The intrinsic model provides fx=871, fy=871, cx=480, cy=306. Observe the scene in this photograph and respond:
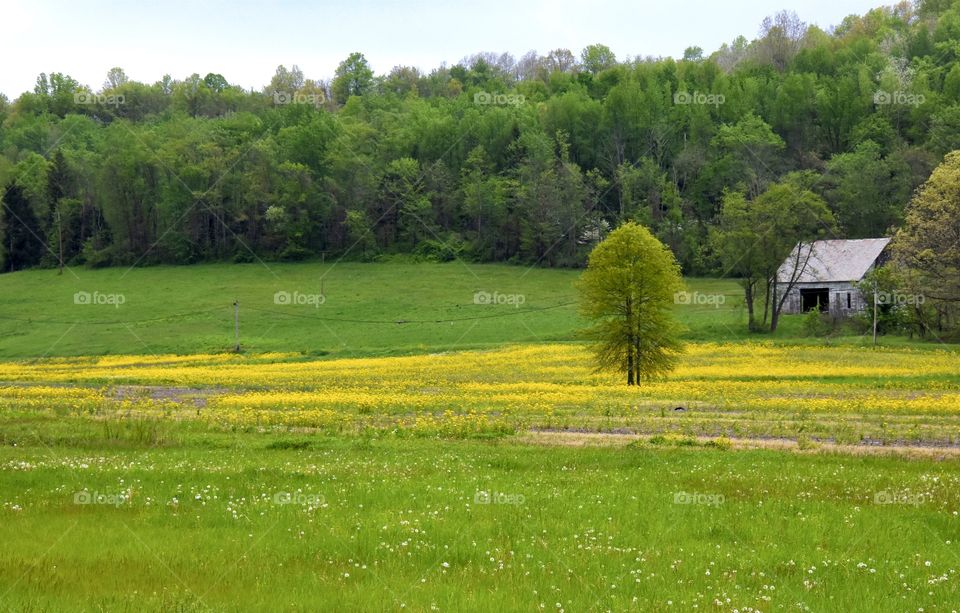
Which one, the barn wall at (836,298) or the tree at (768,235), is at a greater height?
the tree at (768,235)

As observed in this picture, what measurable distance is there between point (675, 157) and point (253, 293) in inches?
2728

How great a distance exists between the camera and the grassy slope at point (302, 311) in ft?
254

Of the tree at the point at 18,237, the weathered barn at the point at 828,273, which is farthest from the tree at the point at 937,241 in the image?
the tree at the point at 18,237

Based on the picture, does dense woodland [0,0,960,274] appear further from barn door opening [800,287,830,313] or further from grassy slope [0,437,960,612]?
grassy slope [0,437,960,612]

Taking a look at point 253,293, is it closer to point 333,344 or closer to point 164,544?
point 333,344

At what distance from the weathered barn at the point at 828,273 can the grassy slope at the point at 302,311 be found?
5.08m

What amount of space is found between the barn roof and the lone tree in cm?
3903

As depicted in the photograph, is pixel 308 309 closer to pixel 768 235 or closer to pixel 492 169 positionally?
pixel 768 235

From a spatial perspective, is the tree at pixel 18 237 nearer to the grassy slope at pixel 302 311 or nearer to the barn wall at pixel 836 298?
the grassy slope at pixel 302 311

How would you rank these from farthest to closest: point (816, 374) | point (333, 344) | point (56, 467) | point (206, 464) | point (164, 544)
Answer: point (333, 344) < point (816, 374) < point (206, 464) < point (56, 467) < point (164, 544)

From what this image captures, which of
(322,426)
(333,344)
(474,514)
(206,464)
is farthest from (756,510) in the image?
(333,344)

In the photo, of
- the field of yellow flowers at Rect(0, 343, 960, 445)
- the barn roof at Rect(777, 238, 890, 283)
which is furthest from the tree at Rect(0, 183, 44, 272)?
the barn roof at Rect(777, 238, 890, 283)

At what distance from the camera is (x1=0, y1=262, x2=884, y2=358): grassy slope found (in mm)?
77312

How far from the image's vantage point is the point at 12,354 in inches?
3083
